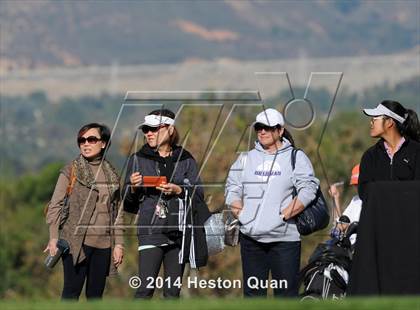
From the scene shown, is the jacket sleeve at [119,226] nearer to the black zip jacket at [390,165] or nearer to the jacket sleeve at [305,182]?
the jacket sleeve at [305,182]

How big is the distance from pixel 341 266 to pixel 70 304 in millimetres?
3913

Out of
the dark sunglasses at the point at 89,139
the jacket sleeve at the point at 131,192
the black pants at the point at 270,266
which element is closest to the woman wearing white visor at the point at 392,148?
the black pants at the point at 270,266

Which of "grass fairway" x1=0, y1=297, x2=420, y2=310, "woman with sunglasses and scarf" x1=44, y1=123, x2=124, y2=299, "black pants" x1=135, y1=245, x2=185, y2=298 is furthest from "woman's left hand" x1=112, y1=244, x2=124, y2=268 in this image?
"grass fairway" x1=0, y1=297, x2=420, y2=310

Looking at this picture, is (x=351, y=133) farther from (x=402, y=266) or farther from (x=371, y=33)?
(x=371, y=33)

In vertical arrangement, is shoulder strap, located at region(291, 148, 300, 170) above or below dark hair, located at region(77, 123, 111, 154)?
below

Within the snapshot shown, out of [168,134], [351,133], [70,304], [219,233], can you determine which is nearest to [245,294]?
[219,233]

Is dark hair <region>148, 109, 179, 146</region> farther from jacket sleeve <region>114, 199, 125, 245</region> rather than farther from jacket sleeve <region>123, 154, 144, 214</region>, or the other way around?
jacket sleeve <region>114, 199, 125, 245</region>

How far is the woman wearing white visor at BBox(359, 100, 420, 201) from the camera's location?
391 inches

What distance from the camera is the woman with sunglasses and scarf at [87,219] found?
1053 centimetres

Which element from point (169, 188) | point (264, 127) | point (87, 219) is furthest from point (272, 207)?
point (87, 219)

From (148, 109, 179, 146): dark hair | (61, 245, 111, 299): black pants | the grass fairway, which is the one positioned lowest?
the grass fairway

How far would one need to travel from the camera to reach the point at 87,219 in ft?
34.6

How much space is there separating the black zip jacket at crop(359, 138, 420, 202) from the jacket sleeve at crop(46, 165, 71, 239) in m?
2.43

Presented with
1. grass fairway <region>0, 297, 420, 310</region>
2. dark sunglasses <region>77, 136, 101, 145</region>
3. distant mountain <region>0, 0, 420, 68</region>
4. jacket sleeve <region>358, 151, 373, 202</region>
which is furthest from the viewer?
distant mountain <region>0, 0, 420, 68</region>
